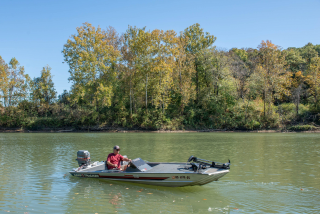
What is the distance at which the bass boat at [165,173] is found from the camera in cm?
978

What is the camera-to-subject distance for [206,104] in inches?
2040

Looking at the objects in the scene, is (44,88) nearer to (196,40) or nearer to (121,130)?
(121,130)

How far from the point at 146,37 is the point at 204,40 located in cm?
1215

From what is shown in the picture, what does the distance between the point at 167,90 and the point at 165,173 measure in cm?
4303

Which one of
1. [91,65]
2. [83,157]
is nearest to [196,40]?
[91,65]

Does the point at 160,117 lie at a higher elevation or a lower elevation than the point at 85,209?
higher

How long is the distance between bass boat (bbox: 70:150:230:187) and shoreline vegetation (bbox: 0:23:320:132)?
3776 cm

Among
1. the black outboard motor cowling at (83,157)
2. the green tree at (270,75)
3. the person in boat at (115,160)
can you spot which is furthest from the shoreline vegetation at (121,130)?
the person in boat at (115,160)

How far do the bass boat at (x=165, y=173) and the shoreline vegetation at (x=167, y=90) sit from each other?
3776 cm

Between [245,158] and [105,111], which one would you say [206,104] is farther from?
[245,158]

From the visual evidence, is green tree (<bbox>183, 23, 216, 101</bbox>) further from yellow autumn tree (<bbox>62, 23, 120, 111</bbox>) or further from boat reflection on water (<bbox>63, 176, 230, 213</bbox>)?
boat reflection on water (<bbox>63, 176, 230, 213</bbox>)

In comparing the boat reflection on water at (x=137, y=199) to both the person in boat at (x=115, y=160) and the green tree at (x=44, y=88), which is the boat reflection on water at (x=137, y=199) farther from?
the green tree at (x=44, y=88)

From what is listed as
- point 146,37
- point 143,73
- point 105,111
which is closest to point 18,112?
point 105,111

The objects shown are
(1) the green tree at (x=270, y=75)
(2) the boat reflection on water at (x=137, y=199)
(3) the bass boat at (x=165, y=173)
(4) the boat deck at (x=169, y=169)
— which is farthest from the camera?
(1) the green tree at (x=270, y=75)
